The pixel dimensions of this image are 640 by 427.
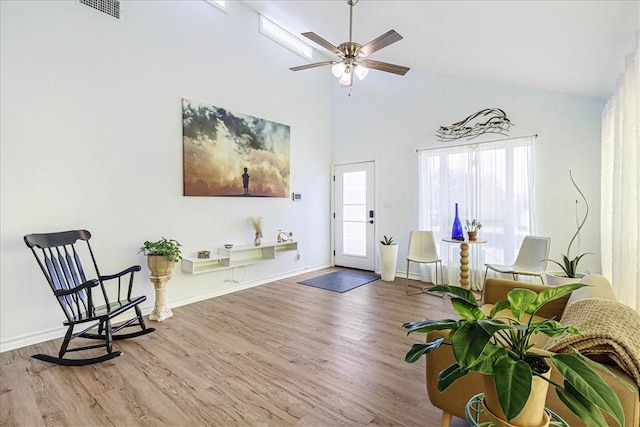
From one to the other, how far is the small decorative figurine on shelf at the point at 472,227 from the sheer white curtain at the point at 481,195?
11 cm

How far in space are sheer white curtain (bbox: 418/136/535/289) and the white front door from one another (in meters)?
1.05

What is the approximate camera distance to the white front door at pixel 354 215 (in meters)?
5.96

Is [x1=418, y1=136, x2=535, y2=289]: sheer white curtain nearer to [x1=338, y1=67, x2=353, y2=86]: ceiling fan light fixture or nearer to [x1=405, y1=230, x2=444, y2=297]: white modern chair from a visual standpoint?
[x1=405, y1=230, x2=444, y2=297]: white modern chair

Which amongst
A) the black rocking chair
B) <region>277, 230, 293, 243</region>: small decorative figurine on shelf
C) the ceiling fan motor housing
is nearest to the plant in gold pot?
the black rocking chair

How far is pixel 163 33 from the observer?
3.89 metres

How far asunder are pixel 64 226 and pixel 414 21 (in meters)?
4.17

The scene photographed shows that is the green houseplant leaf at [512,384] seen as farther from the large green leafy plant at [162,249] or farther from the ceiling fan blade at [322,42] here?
the large green leafy plant at [162,249]

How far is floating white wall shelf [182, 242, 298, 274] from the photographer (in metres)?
4.06

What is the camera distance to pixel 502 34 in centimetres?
296

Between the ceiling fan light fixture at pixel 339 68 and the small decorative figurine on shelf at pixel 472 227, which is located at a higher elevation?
the ceiling fan light fixture at pixel 339 68

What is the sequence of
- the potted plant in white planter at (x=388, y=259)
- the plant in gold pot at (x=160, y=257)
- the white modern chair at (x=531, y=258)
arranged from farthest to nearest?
the potted plant in white planter at (x=388, y=259) < the white modern chair at (x=531, y=258) < the plant in gold pot at (x=160, y=257)

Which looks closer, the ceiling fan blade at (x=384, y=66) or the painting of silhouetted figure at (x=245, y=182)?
the ceiling fan blade at (x=384, y=66)

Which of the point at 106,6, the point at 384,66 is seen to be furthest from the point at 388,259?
the point at 106,6

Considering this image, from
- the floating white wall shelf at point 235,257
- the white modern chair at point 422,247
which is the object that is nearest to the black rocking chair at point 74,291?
the floating white wall shelf at point 235,257
